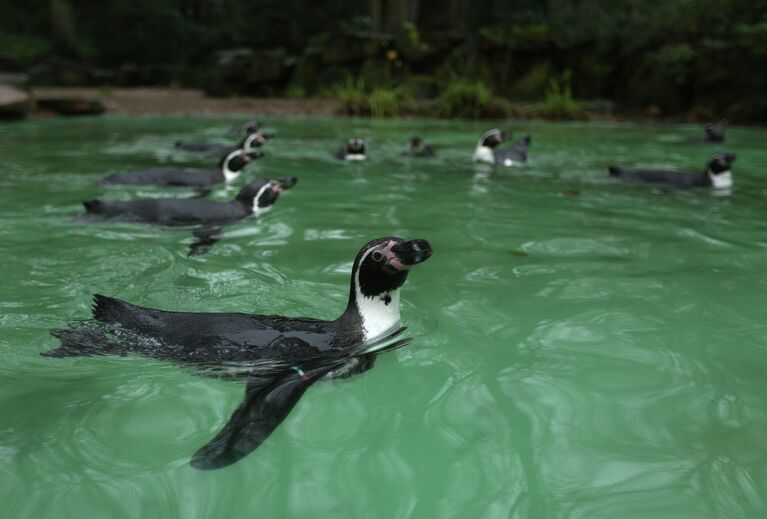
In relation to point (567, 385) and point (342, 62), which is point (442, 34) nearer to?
point (342, 62)

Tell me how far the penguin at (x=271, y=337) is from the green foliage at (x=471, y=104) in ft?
44.7

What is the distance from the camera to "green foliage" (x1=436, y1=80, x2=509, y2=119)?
16109 millimetres

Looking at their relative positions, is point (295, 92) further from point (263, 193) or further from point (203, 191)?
point (263, 193)

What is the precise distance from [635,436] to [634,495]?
35 centimetres

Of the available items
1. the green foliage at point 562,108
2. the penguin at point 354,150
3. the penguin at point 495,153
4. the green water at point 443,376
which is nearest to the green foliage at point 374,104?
the green foliage at point 562,108

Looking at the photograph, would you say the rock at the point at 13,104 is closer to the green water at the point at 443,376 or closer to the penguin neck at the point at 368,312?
the green water at the point at 443,376

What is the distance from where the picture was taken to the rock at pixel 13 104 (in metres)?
13.6

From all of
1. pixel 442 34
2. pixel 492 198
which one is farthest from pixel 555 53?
pixel 492 198

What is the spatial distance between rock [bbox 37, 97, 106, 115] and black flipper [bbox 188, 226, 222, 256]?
11994 millimetres

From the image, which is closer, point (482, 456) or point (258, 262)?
point (482, 456)

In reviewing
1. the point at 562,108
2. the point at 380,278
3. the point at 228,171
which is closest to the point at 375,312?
the point at 380,278

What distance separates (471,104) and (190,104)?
7.84 metres

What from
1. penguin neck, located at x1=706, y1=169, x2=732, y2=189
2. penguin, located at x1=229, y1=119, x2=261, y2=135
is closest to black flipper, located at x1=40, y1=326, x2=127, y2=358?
penguin neck, located at x1=706, y1=169, x2=732, y2=189

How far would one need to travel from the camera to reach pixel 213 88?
2200 centimetres
